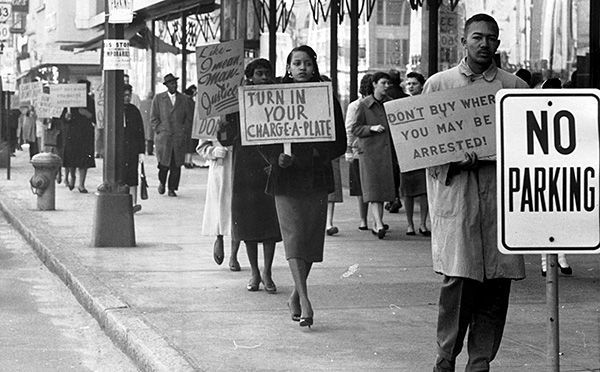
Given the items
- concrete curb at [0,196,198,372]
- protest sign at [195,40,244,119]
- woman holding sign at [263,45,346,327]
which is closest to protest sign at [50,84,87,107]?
concrete curb at [0,196,198,372]

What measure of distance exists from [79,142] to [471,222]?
16213mm

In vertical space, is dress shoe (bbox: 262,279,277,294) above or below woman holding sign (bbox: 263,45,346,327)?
below

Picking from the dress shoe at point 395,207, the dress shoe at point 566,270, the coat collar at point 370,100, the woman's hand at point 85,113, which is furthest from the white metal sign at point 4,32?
the dress shoe at point 566,270

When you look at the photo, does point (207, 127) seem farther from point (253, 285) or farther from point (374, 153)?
point (374, 153)

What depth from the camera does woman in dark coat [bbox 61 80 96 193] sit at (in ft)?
71.8

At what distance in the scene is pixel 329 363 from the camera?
7.31m

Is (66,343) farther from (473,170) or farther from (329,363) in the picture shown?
(473,170)

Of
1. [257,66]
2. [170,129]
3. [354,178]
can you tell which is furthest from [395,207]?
[257,66]

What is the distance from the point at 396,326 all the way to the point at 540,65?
25.1 ft

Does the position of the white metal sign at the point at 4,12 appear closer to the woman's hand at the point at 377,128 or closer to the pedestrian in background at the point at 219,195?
the woman's hand at the point at 377,128

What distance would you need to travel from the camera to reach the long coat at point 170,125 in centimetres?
2125

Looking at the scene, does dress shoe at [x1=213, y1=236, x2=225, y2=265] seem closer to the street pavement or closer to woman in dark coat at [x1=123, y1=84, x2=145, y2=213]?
the street pavement

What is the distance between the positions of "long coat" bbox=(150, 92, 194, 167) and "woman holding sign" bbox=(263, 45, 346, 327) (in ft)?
41.0

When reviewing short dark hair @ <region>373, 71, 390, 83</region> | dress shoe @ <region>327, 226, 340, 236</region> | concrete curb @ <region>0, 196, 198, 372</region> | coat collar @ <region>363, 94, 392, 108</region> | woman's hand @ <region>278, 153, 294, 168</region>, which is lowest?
concrete curb @ <region>0, 196, 198, 372</region>
